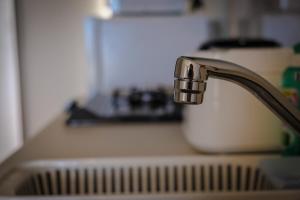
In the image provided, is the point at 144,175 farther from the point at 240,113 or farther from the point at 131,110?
the point at 131,110

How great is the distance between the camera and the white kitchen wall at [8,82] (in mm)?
1995

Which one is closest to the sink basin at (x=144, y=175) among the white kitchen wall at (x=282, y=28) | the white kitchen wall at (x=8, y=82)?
the white kitchen wall at (x=282, y=28)

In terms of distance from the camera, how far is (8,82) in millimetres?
2037

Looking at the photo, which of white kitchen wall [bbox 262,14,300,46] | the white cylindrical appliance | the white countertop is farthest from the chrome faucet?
white kitchen wall [bbox 262,14,300,46]

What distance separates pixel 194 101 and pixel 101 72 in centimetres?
137

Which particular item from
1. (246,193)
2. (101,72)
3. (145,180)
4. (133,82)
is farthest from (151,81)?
(246,193)

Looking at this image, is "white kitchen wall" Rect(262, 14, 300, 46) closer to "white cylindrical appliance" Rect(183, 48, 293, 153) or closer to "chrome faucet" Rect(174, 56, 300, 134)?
"white cylindrical appliance" Rect(183, 48, 293, 153)

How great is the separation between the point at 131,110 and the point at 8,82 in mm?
1083

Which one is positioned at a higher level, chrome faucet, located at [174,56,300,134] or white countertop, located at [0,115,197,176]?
chrome faucet, located at [174,56,300,134]

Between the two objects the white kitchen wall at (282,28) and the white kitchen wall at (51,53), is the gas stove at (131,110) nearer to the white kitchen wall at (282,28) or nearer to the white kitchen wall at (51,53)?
the white kitchen wall at (282,28)

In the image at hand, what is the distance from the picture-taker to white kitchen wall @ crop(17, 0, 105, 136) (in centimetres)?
211

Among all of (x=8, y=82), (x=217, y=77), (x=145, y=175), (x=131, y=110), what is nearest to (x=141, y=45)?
(x=131, y=110)

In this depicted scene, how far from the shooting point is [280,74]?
2.40 feet

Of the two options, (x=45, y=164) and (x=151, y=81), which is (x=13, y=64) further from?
(x=45, y=164)
